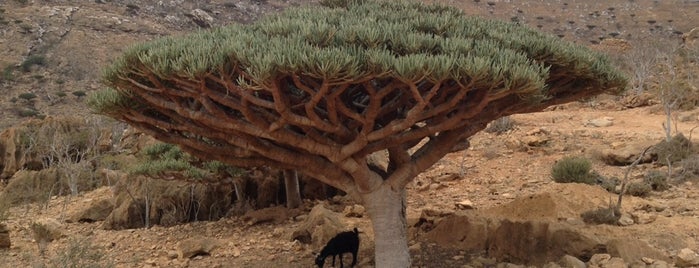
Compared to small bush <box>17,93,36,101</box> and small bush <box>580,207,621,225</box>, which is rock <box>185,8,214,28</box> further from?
small bush <box>580,207,621,225</box>

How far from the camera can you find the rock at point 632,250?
19.3ft

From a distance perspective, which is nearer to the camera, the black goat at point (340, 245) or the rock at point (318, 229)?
the black goat at point (340, 245)

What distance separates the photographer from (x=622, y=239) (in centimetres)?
612

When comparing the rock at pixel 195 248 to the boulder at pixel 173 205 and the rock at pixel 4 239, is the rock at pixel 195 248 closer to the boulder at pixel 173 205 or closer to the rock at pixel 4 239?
the boulder at pixel 173 205

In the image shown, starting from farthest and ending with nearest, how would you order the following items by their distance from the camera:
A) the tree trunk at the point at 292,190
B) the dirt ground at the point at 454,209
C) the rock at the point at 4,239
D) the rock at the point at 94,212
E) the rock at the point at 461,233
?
the rock at the point at 94,212 < the tree trunk at the point at 292,190 < the rock at the point at 4,239 < the dirt ground at the point at 454,209 < the rock at the point at 461,233

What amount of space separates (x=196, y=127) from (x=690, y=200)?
24.6 ft

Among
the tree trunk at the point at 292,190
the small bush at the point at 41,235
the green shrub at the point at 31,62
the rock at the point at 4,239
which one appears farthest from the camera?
the green shrub at the point at 31,62

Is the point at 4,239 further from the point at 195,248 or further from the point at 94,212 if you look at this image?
the point at 195,248

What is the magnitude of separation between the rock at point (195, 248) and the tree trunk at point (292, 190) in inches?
85.4

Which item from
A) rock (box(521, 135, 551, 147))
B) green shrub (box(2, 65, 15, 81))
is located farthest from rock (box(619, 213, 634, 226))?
green shrub (box(2, 65, 15, 81))

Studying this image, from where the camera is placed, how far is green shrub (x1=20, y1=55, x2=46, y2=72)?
1230 inches

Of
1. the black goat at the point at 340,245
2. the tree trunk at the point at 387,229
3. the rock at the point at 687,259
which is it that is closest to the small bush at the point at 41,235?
the black goat at the point at 340,245

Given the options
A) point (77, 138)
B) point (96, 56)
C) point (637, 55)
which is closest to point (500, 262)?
point (77, 138)

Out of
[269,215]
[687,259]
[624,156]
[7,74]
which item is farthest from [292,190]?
[7,74]
